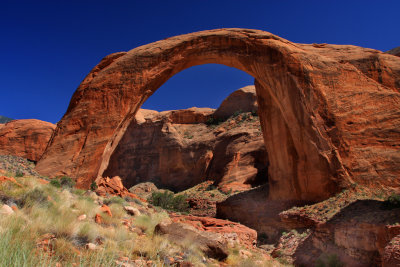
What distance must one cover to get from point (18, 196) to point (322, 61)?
38.7 ft

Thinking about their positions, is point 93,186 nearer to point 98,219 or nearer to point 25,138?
point 98,219

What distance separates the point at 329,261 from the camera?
743cm

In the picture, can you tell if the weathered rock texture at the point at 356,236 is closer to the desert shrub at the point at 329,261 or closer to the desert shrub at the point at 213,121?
the desert shrub at the point at 329,261

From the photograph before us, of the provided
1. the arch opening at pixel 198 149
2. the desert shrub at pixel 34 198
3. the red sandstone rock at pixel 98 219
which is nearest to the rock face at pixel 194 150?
the arch opening at pixel 198 149

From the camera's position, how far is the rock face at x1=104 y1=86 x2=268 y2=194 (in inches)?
832

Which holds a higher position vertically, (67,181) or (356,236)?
(67,181)

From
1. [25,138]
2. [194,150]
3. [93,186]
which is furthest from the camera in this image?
[194,150]

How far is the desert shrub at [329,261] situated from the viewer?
24.1ft

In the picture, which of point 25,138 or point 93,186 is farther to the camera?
point 25,138

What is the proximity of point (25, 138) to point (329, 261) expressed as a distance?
65.3 feet

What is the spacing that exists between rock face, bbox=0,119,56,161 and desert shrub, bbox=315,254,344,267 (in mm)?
18536

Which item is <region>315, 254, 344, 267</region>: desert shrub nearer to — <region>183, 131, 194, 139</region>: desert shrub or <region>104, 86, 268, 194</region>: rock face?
<region>104, 86, 268, 194</region>: rock face

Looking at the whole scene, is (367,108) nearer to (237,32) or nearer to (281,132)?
(281,132)

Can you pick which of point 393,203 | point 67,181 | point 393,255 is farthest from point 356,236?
point 67,181
